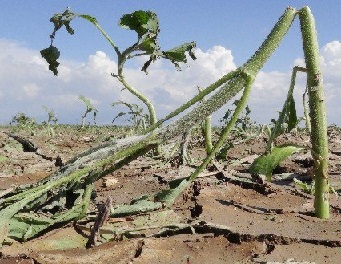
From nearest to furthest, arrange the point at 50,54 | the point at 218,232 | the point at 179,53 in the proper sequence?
the point at 218,232
the point at 50,54
the point at 179,53

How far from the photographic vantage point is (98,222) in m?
1.67

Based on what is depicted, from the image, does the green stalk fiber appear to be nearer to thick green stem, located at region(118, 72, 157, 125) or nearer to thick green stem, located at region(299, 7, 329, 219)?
thick green stem, located at region(299, 7, 329, 219)

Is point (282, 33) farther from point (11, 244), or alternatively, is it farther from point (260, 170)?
point (11, 244)

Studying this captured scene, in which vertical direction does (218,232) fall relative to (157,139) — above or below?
below

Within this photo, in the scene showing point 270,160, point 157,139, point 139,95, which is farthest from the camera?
point 139,95

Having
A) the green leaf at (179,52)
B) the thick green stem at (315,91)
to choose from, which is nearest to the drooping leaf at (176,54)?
the green leaf at (179,52)

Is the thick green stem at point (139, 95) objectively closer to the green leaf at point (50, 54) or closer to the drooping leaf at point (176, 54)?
the drooping leaf at point (176, 54)


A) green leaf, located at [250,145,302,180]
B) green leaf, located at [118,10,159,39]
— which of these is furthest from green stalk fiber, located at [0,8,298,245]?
green leaf, located at [118,10,159,39]

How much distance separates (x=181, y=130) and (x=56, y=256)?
591 mm

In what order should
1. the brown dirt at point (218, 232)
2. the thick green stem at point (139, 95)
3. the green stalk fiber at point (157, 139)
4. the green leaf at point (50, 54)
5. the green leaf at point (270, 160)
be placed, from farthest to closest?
the thick green stem at point (139, 95), the green leaf at point (50, 54), the green leaf at point (270, 160), the brown dirt at point (218, 232), the green stalk fiber at point (157, 139)

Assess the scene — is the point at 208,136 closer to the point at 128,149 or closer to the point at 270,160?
the point at 270,160

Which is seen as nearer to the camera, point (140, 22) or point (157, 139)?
point (157, 139)

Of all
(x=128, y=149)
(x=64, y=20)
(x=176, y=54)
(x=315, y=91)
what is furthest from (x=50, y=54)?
(x=315, y=91)

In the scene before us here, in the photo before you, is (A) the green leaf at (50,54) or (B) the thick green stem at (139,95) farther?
(B) the thick green stem at (139,95)
